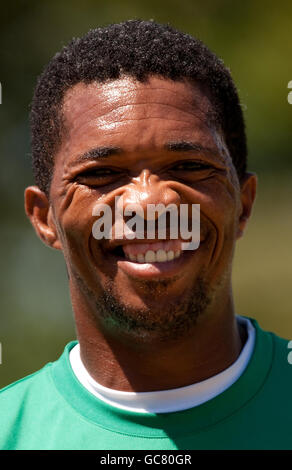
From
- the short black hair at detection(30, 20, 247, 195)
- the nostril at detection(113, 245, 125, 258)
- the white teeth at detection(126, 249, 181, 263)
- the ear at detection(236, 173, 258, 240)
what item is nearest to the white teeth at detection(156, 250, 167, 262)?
the white teeth at detection(126, 249, 181, 263)

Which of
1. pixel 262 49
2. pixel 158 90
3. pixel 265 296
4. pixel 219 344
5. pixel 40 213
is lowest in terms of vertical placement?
pixel 265 296

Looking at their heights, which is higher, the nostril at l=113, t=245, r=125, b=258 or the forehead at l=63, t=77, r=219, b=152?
the forehead at l=63, t=77, r=219, b=152

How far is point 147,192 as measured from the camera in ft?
8.53

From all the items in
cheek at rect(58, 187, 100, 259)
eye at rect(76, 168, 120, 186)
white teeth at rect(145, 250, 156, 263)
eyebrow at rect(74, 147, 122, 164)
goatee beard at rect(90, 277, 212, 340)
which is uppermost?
eyebrow at rect(74, 147, 122, 164)

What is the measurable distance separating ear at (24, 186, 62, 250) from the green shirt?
562 millimetres

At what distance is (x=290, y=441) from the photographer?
261cm

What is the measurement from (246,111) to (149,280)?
21.9 ft

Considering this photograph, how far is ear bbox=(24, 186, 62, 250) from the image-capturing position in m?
3.12

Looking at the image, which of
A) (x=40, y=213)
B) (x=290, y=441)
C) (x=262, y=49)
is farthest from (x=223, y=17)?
(x=290, y=441)

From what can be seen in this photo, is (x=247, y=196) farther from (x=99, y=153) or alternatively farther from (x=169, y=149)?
(x=99, y=153)

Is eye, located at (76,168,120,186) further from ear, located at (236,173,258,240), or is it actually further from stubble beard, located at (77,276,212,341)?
ear, located at (236,173,258,240)

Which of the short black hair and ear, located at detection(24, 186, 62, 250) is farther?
ear, located at detection(24, 186, 62, 250)

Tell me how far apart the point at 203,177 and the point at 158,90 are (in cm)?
34

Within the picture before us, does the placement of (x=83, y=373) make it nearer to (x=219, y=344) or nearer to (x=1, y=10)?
(x=219, y=344)
